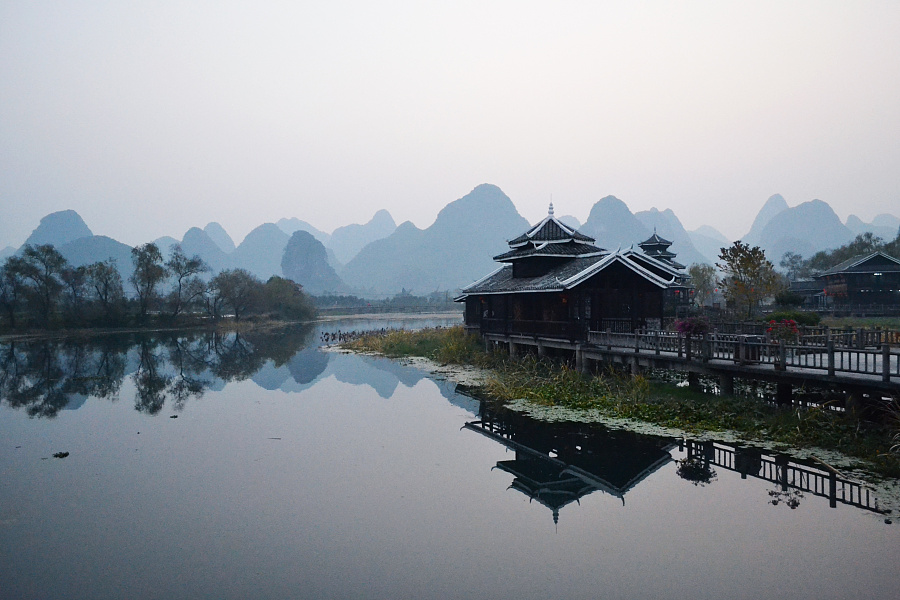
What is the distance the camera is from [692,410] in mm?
16078

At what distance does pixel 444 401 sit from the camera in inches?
845

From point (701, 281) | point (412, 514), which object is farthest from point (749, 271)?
point (701, 281)

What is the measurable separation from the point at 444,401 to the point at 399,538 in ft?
40.0

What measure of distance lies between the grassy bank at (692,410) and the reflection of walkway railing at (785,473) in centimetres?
88

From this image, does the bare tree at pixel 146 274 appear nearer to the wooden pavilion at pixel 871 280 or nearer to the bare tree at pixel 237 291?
the bare tree at pixel 237 291

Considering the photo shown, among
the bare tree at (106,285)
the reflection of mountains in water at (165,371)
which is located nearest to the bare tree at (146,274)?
the bare tree at (106,285)

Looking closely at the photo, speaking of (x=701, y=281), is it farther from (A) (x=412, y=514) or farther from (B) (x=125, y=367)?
(A) (x=412, y=514)

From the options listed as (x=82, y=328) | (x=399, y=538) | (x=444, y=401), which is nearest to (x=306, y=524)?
(x=399, y=538)

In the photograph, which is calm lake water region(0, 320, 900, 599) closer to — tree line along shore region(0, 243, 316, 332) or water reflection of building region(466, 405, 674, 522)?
water reflection of building region(466, 405, 674, 522)

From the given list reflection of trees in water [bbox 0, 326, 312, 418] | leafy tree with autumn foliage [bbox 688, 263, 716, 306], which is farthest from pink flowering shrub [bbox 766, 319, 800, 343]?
leafy tree with autumn foliage [bbox 688, 263, 716, 306]

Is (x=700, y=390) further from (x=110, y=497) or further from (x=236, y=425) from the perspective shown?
(x=110, y=497)

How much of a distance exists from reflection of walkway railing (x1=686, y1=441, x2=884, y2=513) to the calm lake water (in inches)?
2.4

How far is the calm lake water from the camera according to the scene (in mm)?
7863

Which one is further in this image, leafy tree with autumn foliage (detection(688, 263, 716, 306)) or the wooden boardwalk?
leafy tree with autumn foliage (detection(688, 263, 716, 306))
